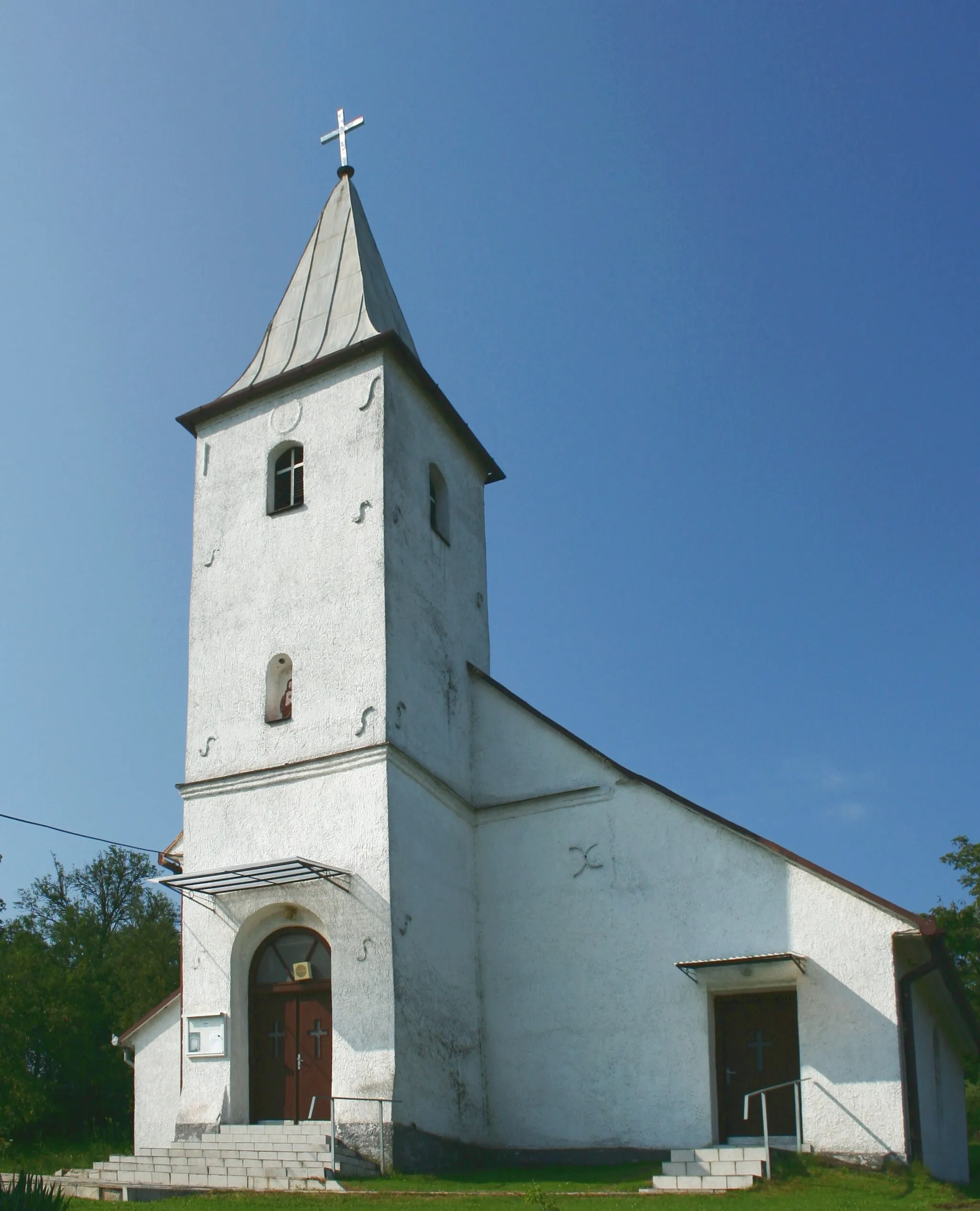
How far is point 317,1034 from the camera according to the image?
16.7 metres

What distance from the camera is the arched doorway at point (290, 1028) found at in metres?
16.5

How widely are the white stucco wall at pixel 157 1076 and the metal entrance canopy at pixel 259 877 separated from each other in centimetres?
360

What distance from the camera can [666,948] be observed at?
1730 centimetres

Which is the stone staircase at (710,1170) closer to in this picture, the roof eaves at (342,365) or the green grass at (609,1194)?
the green grass at (609,1194)

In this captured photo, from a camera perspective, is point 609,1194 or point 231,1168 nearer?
point 609,1194

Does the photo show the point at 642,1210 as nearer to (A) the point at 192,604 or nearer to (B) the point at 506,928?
(B) the point at 506,928

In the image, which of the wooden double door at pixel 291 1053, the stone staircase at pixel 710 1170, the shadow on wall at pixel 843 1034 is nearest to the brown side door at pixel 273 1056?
the wooden double door at pixel 291 1053

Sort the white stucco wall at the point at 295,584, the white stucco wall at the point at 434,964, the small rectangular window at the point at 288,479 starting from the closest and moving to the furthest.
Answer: the white stucco wall at the point at 434,964 < the white stucco wall at the point at 295,584 < the small rectangular window at the point at 288,479

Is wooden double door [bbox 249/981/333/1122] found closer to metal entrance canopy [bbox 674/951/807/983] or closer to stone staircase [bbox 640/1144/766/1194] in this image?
stone staircase [bbox 640/1144/766/1194]

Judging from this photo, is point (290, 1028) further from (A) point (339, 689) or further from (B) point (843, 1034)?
(B) point (843, 1034)

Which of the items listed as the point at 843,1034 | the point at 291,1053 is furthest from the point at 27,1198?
the point at 843,1034

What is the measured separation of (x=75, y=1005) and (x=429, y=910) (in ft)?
71.2

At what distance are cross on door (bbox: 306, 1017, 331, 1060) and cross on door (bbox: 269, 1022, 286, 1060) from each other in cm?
42

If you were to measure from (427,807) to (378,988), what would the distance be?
291cm
